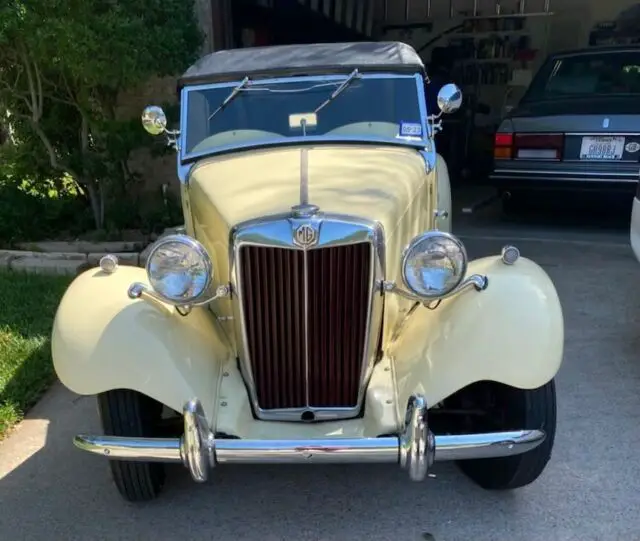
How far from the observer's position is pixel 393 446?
2.36 m

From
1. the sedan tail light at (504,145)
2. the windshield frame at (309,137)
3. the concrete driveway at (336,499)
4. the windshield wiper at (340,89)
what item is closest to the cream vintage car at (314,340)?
the concrete driveway at (336,499)

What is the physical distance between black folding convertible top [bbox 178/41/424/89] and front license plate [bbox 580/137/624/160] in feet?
11.0

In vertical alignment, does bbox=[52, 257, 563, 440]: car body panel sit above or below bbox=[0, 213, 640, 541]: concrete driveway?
above

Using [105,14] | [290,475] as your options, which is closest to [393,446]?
[290,475]

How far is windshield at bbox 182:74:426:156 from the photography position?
11.5 ft

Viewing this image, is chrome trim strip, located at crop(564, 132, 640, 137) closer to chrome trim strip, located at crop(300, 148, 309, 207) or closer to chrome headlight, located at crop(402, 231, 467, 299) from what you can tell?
chrome trim strip, located at crop(300, 148, 309, 207)

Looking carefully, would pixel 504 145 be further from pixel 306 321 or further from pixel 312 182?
pixel 306 321

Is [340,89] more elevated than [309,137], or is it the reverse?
[340,89]

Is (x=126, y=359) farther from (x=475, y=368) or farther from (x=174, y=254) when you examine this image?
(x=475, y=368)

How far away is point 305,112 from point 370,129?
1.19ft

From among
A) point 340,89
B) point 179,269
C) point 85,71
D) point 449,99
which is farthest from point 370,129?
point 85,71

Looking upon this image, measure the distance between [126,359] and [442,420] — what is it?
146cm

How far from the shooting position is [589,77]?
7.37 m

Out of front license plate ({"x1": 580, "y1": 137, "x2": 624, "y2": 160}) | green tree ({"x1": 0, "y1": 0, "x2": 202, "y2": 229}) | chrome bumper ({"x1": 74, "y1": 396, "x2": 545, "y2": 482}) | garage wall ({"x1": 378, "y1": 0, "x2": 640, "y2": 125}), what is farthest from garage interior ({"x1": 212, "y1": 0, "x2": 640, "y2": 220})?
chrome bumper ({"x1": 74, "y1": 396, "x2": 545, "y2": 482})
